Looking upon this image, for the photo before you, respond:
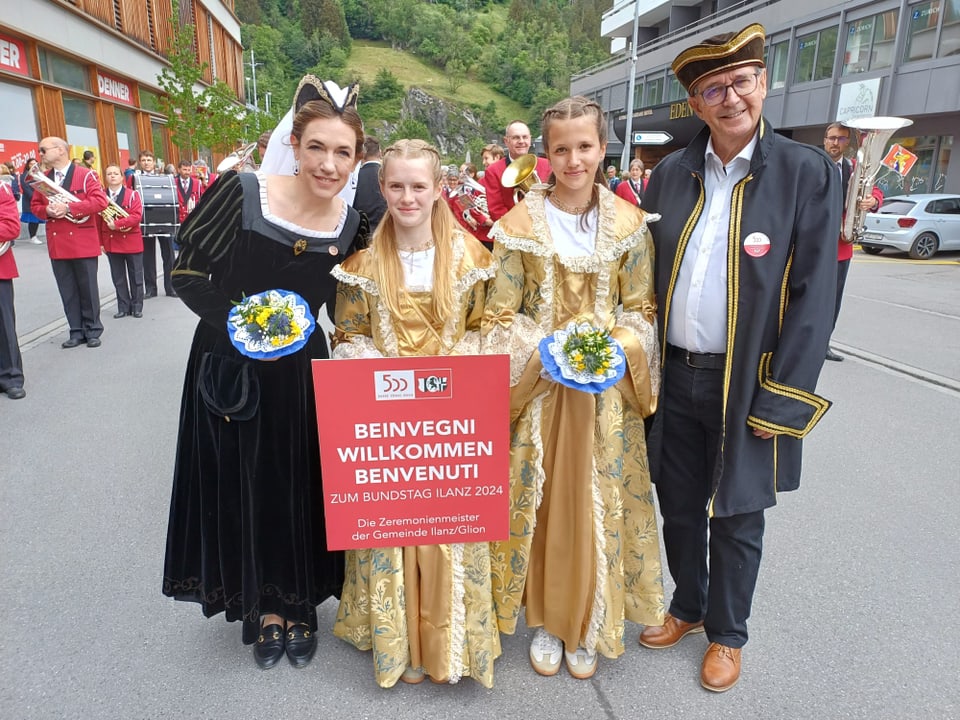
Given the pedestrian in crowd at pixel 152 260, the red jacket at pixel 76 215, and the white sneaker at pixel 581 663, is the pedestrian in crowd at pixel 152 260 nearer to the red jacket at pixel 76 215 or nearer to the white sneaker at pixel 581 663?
the red jacket at pixel 76 215

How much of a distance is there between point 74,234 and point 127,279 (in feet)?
5.55

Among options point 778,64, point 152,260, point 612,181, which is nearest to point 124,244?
point 152,260

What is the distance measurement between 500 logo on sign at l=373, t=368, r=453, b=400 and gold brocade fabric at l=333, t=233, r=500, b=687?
0.17 m

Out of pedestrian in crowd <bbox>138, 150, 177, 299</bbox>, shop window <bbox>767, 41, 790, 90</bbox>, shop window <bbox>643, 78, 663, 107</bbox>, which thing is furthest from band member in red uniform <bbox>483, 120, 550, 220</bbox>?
shop window <bbox>643, 78, 663, 107</bbox>

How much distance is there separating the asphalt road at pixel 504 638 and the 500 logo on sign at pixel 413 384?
1.12 m

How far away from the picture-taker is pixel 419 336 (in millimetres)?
2258

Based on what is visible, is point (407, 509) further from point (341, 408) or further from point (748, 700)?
point (748, 700)

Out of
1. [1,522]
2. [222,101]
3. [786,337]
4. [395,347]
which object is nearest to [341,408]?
[395,347]

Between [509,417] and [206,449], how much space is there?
1.06 meters

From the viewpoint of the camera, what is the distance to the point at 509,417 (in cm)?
229

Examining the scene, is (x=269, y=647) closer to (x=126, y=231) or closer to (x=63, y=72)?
(x=126, y=231)

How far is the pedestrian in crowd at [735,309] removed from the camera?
83.7 inches

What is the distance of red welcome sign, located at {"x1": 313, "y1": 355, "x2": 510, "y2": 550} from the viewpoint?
2.10m

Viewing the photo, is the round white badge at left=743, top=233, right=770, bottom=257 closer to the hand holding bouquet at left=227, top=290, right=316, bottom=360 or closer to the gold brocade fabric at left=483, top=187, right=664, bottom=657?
the gold brocade fabric at left=483, top=187, right=664, bottom=657
